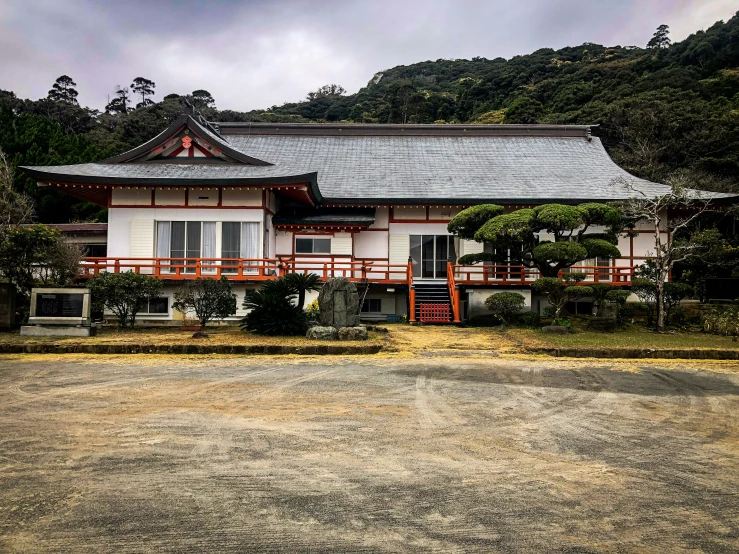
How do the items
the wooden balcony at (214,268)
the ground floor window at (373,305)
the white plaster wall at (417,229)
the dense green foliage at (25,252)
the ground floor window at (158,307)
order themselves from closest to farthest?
the dense green foliage at (25,252) < the wooden balcony at (214,268) < the ground floor window at (158,307) < the ground floor window at (373,305) < the white plaster wall at (417,229)

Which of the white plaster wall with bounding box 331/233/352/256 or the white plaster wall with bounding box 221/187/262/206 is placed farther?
the white plaster wall with bounding box 331/233/352/256

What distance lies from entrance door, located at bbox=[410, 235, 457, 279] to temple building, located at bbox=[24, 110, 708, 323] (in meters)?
0.04

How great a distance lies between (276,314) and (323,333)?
147 cm

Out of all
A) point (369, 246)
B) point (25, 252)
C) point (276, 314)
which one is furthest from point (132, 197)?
point (276, 314)

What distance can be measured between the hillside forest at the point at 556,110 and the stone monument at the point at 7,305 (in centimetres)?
1856

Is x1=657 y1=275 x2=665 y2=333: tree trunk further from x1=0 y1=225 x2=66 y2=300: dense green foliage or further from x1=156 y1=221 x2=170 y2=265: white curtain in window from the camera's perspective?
x1=0 y1=225 x2=66 y2=300: dense green foliage

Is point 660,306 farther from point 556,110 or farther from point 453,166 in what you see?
point 556,110

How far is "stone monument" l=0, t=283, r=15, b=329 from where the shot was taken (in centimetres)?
1378

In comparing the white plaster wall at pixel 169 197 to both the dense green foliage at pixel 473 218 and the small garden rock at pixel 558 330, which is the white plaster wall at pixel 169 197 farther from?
the small garden rock at pixel 558 330

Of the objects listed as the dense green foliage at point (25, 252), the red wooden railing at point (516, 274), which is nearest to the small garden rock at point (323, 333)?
the red wooden railing at point (516, 274)

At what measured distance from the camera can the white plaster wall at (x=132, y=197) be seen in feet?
62.5

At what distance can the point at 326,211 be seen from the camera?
832 inches

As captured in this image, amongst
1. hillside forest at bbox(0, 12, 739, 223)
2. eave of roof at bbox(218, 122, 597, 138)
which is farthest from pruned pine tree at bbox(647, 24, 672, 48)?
eave of roof at bbox(218, 122, 597, 138)

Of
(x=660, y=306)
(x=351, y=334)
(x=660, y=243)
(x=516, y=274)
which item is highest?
(x=660, y=243)
